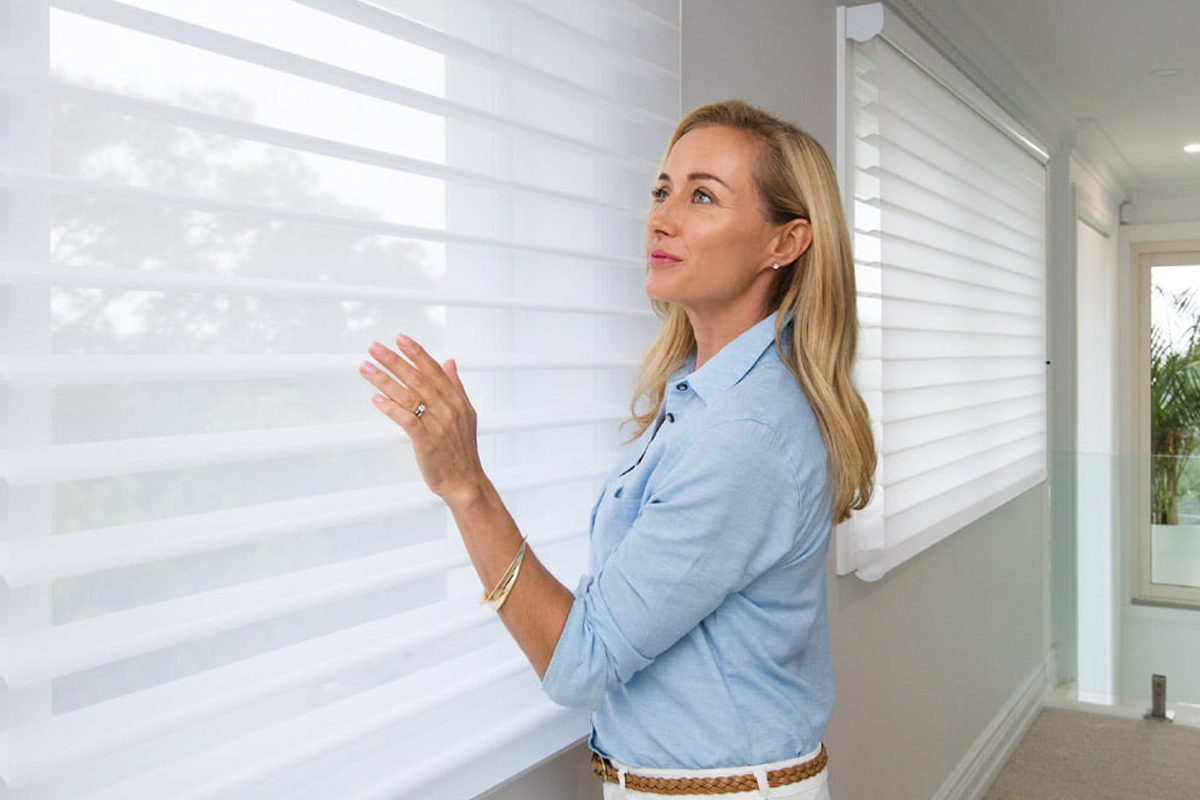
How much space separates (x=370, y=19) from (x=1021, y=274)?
144 inches

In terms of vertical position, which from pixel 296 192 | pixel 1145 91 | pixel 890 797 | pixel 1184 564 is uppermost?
pixel 1145 91

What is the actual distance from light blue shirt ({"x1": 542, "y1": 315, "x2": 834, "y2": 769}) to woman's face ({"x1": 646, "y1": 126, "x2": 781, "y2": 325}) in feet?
0.28

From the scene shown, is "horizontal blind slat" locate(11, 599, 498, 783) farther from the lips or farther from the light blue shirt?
the lips

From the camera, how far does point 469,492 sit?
3.94 ft

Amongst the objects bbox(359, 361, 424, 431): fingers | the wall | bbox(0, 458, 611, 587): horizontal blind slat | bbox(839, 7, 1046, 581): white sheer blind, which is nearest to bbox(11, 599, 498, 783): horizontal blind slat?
bbox(0, 458, 611, 587): horizontal blind slat

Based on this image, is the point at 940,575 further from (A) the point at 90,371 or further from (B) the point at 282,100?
(A) the point at 90,371

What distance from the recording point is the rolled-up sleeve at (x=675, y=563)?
3.92 ft

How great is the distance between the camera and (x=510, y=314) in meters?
1.63

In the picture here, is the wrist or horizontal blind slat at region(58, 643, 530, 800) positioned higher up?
the wrist

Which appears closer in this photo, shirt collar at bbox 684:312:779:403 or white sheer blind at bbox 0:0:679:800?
white sheer blind at bbox 0:0:679:800

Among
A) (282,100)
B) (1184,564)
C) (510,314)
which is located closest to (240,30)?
(282,100)

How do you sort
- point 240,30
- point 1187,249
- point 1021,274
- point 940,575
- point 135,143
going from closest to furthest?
point 135,143
point 240,30
point 940,575
point 1021,274
point 1187,249

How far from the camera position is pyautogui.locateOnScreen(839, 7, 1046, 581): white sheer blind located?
2713 millimetres

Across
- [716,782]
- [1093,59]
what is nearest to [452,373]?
[716,782]
